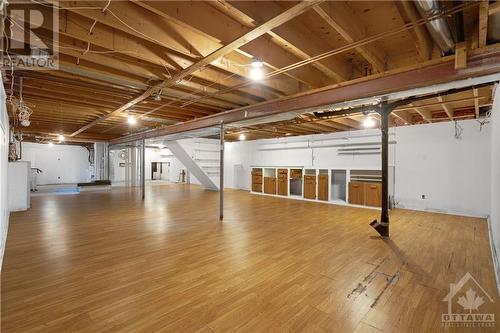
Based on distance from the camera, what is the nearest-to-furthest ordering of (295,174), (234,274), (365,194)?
1. (234,274)
2. (365,194)
3. (295,174)

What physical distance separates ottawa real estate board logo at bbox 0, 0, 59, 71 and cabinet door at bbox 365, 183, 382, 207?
275 inches

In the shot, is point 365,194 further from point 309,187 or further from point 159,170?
point 159,170

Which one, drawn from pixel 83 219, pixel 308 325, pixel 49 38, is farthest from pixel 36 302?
pixel 83 219

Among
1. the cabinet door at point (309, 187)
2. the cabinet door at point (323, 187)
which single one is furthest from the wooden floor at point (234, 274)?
the cabinet door at point (309, 187)

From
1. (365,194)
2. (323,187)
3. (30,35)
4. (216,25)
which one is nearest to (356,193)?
(365,194)

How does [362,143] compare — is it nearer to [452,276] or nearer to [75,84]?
[452,276]

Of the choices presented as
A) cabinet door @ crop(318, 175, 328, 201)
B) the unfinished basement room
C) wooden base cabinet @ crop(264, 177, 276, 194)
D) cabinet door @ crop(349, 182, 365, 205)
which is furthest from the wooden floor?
wooden base cabinet @ crop(264, 177, 276, 194)

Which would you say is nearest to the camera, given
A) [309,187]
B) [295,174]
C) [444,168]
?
[444,168]

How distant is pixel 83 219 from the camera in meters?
5.09

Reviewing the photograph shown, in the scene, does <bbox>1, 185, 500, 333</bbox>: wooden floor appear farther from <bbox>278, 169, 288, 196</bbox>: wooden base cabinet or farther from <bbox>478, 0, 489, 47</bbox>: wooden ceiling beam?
<bbox>278, 169, 288, 196</bbox>: wooden base cabinet

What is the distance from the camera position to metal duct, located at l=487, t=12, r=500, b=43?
6.47ft

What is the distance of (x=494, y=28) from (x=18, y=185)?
896 centimetres

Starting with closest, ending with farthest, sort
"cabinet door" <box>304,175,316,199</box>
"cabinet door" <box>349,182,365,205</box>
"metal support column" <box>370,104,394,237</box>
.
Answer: "metal support column" <box>370,104,394,237</box> → "cabinet door" <box>349,182,365,205</box> → "cabinet door" <box>304,175,316,199</box>

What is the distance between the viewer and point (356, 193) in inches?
270
